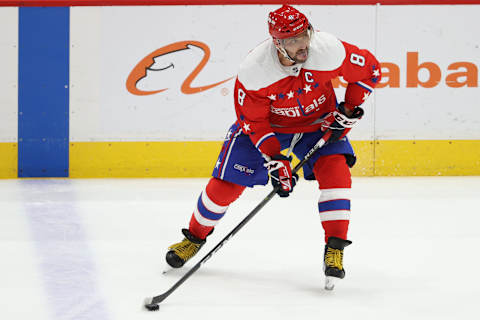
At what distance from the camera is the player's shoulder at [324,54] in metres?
2.35

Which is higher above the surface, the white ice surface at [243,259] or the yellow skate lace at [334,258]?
the yellow skate lace at [334,258]

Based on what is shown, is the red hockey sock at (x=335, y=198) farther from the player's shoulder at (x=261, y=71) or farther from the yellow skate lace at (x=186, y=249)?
the yellow skate lace at (x=186, y=249)

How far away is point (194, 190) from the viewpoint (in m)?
4.61

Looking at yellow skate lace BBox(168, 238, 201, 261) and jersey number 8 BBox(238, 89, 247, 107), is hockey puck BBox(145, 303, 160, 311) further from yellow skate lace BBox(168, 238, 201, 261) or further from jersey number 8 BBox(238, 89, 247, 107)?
jersey number 8 BBox(238, 89, 247, 107)

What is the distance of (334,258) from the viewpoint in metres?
2.35

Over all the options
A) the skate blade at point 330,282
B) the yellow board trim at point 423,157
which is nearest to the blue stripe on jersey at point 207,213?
the skate blade at point 330,282

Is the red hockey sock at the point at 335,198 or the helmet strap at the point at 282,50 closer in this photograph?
the helmet strap at the point at 282,50

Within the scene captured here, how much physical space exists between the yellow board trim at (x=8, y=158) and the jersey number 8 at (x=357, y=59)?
3.44m

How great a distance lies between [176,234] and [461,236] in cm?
130

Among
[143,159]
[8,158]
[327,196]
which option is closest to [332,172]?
[327,196]

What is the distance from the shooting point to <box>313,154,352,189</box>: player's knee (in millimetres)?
2414

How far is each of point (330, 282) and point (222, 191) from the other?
542 mm

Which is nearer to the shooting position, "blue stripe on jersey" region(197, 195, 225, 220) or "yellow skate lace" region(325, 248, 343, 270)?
"yellow skate lace" region(325, 248, 343, 270)

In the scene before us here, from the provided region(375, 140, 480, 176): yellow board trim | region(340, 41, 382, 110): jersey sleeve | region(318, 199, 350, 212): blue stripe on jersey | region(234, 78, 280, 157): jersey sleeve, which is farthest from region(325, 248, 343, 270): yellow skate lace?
region(375, 140, 480, 176): yellow board trim
